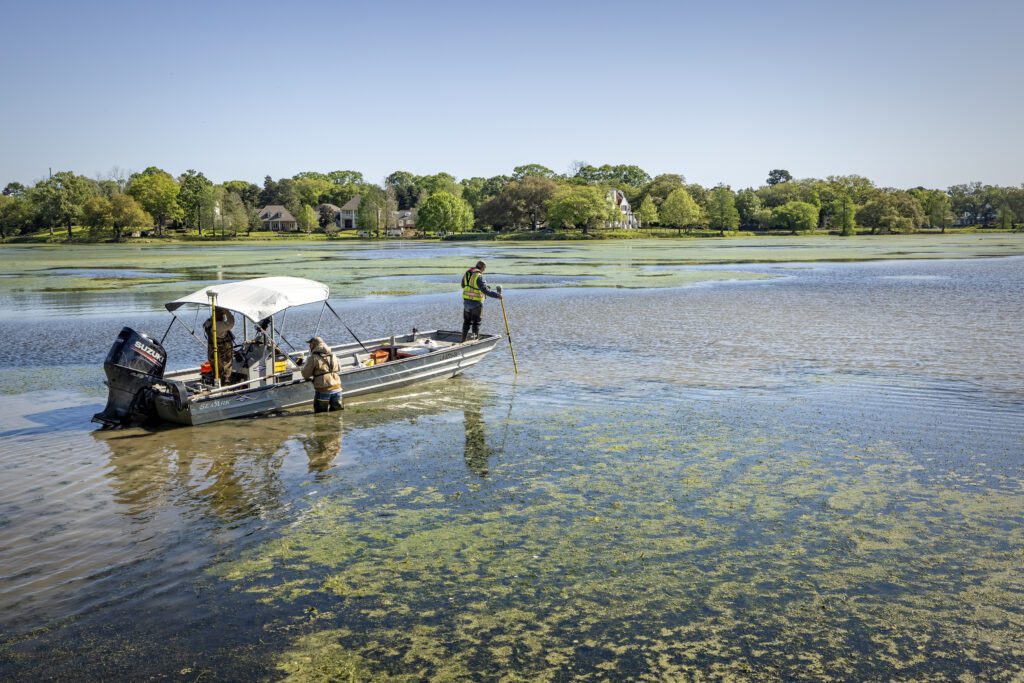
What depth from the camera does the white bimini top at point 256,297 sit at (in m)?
15.5

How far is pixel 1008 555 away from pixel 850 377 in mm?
10049

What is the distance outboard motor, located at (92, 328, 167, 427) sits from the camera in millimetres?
14273

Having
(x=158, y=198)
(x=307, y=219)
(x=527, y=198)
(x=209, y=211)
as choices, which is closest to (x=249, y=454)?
(x=527, y=198)

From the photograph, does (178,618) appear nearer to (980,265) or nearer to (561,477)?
(561,477)

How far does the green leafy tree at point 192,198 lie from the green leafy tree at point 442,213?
41438 millimetres

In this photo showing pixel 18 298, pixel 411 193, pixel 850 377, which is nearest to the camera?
pixel 850 377

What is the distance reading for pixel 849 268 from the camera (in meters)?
55.7

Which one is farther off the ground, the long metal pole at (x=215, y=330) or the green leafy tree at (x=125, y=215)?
the green leafy tree at (x=125, y=215)

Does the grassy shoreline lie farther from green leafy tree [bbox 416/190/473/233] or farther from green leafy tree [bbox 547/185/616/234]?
green leafy tree [bbox 416/190/473/233]

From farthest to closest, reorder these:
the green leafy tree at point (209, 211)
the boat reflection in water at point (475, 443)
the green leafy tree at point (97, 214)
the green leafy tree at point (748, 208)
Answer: the green leafy tree at point (748, 208)
the green leafy tree at point (209, 211)
the green leafy tree at point (97, 214)
the boat reflection in water at point (475, 443)

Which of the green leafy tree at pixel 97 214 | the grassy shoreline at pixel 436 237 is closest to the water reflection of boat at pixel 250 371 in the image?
the grassy shoreline at pixel 436 237

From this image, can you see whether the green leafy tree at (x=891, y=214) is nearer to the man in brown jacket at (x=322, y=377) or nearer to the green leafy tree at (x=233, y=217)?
the green leafy tree at (x=233, y=217)

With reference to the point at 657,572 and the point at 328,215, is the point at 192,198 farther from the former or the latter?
the point at 657,572

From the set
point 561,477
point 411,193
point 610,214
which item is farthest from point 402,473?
point 411,193
